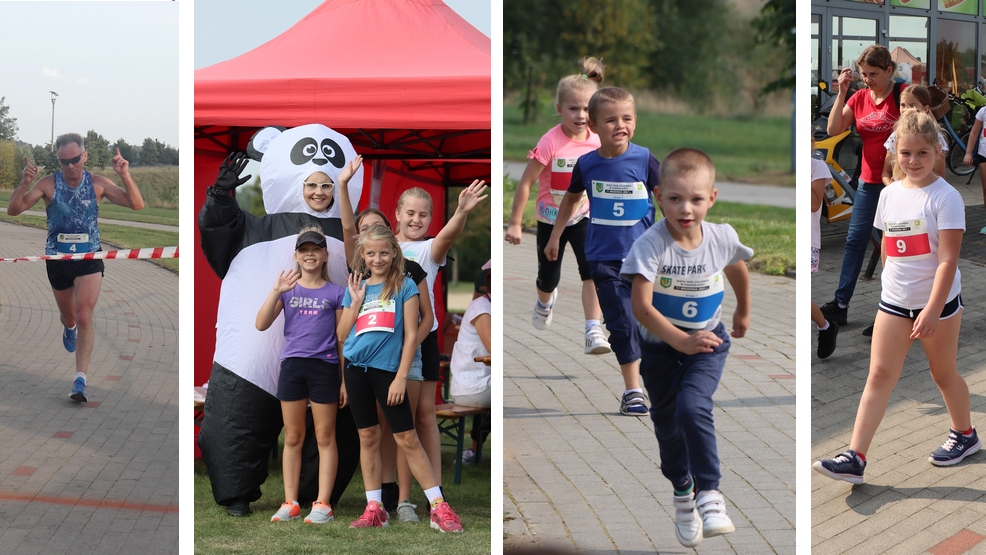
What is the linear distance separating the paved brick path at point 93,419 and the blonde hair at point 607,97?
1.86 metres

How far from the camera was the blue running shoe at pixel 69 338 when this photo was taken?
343 centimetres

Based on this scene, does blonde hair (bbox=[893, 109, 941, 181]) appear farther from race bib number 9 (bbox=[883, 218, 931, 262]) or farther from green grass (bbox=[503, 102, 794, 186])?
green grass (bbox=[503, 102, 794, 186])

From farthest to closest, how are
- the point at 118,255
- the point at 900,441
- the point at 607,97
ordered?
the point at 118,255, the point at 900,441, the point at 607,97

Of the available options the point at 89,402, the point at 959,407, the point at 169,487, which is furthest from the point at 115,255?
the point at 959,407

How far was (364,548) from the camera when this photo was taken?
308 cm

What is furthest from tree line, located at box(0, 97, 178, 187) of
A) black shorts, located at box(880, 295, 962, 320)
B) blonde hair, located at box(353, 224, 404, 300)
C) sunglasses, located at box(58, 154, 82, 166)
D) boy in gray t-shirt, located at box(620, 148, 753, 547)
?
Result: black shorts, located at box(880, 295, 962, 320)

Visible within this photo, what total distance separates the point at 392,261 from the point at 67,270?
4.25ft

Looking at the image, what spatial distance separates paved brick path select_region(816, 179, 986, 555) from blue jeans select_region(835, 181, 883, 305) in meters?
0.03

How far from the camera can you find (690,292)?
8.46 feet


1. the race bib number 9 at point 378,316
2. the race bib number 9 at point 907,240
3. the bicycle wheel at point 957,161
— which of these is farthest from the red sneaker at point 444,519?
the bicycle wheel at point 957,161

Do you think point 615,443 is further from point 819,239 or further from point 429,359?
point 819,239

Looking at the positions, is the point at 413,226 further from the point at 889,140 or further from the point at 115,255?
the point at 889,140

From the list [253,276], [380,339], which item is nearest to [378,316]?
[380,339]

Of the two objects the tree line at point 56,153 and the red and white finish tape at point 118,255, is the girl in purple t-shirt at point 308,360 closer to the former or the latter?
the red and white finish tape at point 118,255
